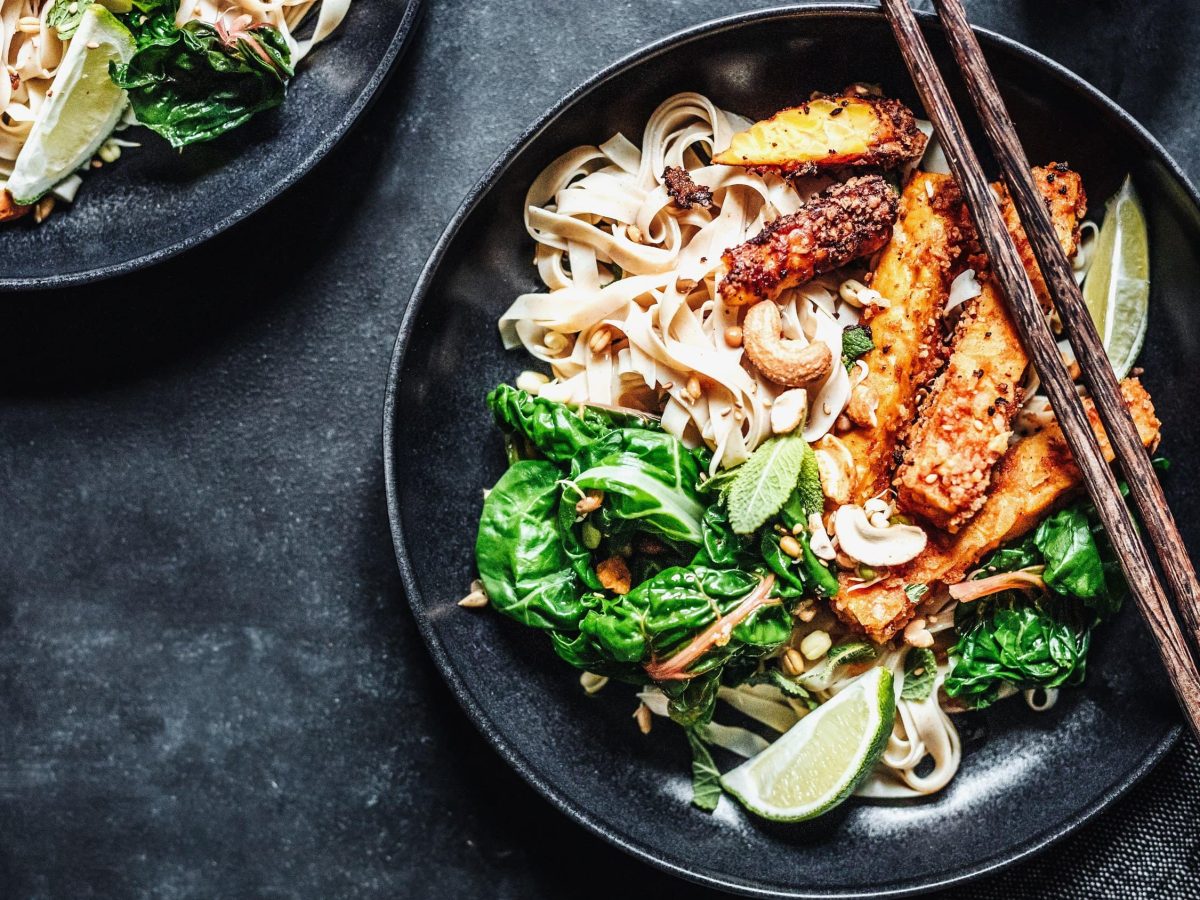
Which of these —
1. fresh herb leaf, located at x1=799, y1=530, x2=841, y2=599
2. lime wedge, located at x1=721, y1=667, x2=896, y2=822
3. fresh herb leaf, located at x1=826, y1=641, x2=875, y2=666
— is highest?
fresh herb leaf, located at x1=799, y1=530, x2=841, y2=599

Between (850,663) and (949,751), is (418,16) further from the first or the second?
(949,751)

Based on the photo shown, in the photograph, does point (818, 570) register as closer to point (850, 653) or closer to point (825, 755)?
point (850, 653)

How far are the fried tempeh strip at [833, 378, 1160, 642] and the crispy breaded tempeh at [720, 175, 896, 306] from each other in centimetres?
96

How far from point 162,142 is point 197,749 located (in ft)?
8.30

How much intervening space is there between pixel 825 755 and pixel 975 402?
1381 mm

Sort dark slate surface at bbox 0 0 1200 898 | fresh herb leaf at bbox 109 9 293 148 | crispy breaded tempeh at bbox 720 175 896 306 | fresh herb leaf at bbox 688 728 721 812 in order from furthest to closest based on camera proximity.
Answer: dark slate surface at bbox 0 0 1200 898
fresh herb leaf at bbox 688 728 721 812
fresh herb leaf at bbox 109 9 293 148
crispy breaded tempeh at bbox 720 175 896 306

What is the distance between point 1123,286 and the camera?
3607 mm

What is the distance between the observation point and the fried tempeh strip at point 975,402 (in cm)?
335

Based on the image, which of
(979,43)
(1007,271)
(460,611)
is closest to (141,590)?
(460,611)

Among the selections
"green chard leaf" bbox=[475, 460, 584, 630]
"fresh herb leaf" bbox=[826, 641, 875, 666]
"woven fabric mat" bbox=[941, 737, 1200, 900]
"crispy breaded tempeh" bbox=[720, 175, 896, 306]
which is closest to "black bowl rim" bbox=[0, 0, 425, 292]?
"green chard leaf" bbox=[475, 460, 584, 630]

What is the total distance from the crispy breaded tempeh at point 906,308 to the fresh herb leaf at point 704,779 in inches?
46.2

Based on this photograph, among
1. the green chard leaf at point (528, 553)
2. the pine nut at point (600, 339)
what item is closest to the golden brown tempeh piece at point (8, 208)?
the green chard leaf at point (528, 553)

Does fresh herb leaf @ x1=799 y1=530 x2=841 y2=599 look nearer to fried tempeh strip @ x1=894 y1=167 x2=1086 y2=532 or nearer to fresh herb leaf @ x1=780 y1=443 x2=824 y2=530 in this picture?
fresh herb leaf @ x1=780 y1=443 x2=824 y2=530

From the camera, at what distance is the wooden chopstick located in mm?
3258
